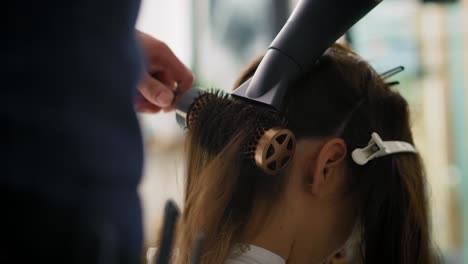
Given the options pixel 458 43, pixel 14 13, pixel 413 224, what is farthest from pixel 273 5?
pixel 14 13

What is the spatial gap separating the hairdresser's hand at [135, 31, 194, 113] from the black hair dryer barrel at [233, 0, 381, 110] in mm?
139

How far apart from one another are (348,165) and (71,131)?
621 mm

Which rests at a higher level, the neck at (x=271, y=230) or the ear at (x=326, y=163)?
the ear at (x=326, y=163)

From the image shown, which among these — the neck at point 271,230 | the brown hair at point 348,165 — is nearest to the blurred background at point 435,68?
the brown hair at point 348,165

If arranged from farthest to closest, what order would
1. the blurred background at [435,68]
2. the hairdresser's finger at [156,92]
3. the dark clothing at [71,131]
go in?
the blurred background at [435,68], the hairdresser's finger at [156,92], the dark clothing at [71,131]

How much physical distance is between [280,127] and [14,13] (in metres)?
0.45

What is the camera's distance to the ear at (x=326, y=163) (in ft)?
3.09

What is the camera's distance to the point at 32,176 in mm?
433

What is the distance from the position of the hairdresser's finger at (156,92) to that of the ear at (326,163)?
0.26 metres

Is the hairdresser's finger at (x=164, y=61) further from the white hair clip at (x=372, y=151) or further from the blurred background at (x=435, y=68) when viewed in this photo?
the blurred background at (x=435, y=68)

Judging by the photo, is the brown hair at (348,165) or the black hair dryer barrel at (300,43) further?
the brown hair at (348,165)

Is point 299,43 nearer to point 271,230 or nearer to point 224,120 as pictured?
point 224,120

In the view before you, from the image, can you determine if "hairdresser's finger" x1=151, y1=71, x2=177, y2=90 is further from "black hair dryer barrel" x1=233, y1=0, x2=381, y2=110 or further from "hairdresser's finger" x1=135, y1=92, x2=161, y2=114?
"black hair dryer barrel" x1=233, y1=0, x2=381, y2=110

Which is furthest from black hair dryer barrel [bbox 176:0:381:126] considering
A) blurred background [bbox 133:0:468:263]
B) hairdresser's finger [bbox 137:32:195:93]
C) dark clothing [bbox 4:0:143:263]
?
blurred background [bbox 133:0:468:263]
